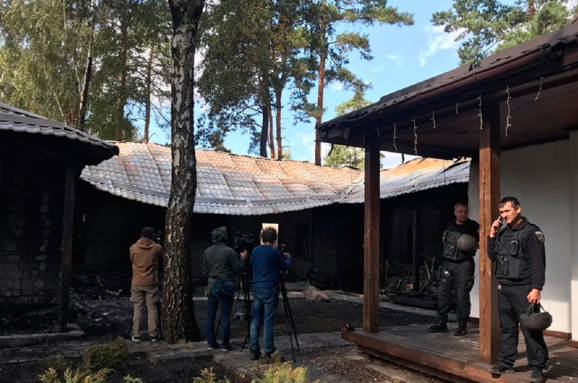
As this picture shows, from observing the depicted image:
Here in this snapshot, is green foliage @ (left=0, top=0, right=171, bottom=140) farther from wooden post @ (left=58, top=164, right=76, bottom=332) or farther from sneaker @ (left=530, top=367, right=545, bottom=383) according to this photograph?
sneaker @ (left=530, top=367, right=545, bottom=383)

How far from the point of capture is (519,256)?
13.7ft

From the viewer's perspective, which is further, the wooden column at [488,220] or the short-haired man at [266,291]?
the short-haired man at [266,291]

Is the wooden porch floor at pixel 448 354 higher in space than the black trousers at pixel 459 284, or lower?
lower

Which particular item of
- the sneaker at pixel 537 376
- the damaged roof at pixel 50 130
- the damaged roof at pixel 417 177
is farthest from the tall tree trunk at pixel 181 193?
the damaged roof at pixel 417 177

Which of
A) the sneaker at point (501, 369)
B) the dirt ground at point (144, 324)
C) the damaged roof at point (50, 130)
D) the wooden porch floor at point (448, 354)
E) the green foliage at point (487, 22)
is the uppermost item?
the green foliage at point (487, 22)

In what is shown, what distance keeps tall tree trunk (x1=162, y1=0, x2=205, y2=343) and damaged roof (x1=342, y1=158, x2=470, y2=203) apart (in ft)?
19.8

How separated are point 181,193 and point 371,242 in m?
2.89

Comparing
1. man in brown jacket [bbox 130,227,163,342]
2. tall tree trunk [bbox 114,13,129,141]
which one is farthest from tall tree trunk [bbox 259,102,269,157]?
man in brown jacket [bbox 130,227,163,342]

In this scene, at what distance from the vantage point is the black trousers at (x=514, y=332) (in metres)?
4.03

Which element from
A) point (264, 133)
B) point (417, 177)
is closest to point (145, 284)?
point (417, 177)

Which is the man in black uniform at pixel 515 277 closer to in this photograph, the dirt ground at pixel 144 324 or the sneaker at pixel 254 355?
the dirt ground at pixel 144 324

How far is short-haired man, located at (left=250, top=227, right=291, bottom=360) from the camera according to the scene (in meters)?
5.85

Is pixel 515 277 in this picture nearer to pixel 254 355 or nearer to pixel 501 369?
pixel 501 369

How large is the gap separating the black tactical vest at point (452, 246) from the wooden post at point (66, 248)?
567cm
